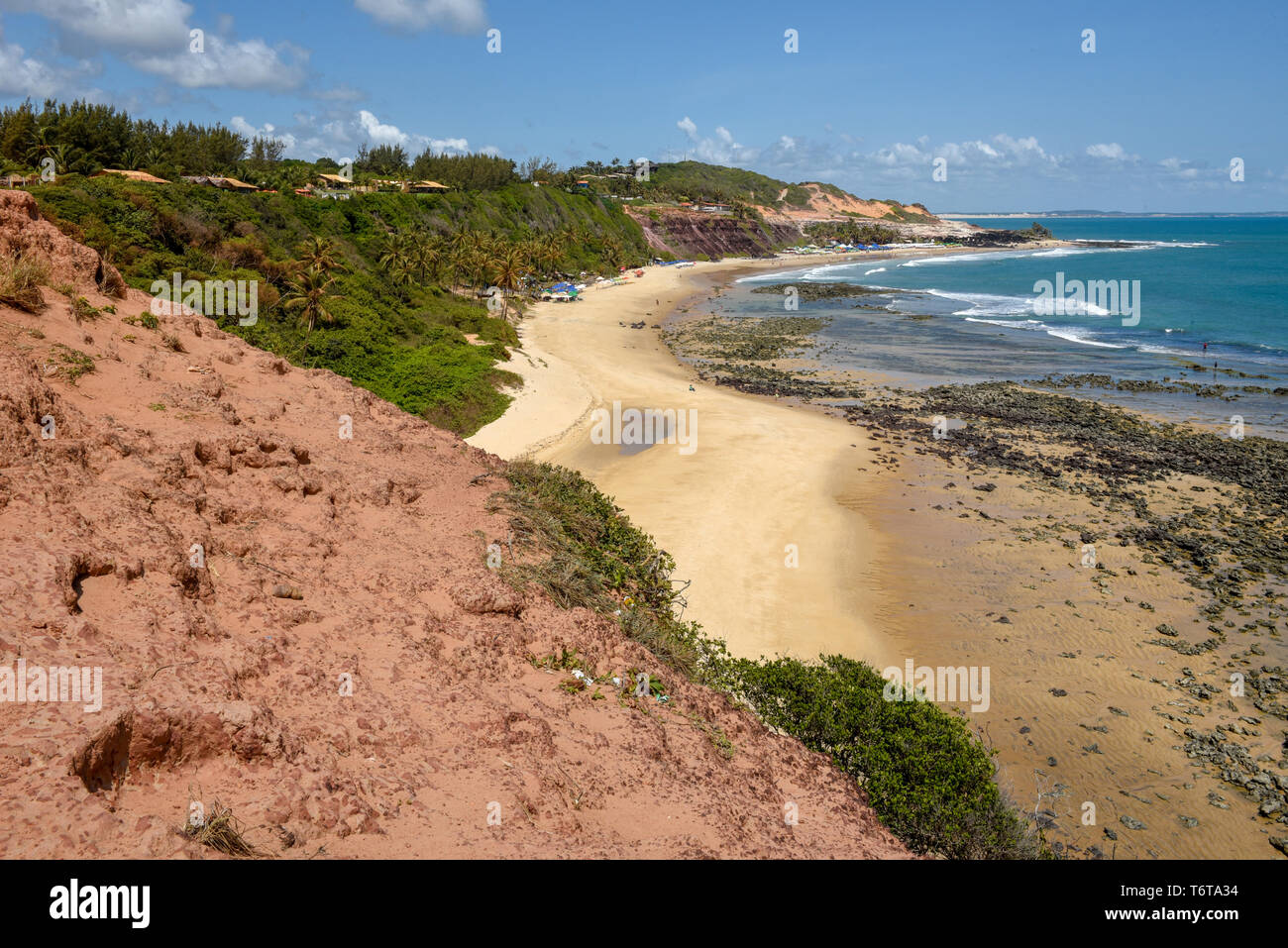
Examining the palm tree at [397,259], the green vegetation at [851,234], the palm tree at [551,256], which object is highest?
the green vegetation at [851,234]

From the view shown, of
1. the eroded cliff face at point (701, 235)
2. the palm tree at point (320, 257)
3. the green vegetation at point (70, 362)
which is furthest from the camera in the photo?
the eroded cliff face at point (701, 235)

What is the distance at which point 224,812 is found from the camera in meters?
5.33

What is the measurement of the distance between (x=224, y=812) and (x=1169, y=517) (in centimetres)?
2739

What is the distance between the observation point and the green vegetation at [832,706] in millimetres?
9680

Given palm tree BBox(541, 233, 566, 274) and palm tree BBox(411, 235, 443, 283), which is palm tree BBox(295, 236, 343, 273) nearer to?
palm tree BBox(411, 235, 443, 283)

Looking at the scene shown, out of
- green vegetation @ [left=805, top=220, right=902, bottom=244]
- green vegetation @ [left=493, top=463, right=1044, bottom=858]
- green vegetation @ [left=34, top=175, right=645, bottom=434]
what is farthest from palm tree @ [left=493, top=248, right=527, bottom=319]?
green vegetation @ [left=805, top=220, right=902, bottom=244]

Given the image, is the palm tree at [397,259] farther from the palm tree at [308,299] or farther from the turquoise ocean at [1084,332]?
the turquoise ocean at [1084,332]

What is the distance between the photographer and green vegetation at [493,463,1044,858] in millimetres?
9680

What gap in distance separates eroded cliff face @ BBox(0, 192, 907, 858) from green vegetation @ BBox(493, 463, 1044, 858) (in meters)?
0.65

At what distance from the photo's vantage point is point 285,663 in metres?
7.48

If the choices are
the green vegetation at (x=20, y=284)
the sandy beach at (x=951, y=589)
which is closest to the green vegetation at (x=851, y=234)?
the sandy beach at (x=951, y=589)

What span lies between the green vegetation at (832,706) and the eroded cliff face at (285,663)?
0.65 m
